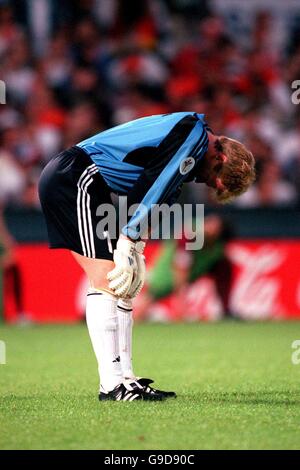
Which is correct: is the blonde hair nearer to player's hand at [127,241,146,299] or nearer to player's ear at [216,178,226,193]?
player's ear at [216,178,226,193]

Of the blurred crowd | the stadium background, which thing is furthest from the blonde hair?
the blurred crowd

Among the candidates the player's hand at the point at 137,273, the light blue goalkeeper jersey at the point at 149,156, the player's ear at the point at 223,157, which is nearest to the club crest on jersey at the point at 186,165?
the light blue goalkeeper jersey at the point at 149,156

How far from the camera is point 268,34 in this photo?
53.6 ft

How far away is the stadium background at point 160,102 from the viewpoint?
1312 cm

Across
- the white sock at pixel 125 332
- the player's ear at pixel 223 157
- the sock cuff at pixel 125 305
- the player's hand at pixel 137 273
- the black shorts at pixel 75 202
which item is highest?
the player's ear at pixel 223 157

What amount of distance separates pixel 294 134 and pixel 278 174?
37.0 inches

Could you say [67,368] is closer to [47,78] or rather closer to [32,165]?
[32,165]

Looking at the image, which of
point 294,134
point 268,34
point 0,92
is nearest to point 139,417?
point 0,92

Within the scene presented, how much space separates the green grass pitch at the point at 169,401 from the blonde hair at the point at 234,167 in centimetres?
126

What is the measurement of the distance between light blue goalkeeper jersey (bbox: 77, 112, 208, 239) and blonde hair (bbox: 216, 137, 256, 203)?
14 cm

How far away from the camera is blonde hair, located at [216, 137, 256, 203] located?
19.0 ft

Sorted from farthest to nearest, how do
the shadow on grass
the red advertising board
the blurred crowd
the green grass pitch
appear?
the blurred crowd, the red advertising board, the shadow on grass, the green grass pitch

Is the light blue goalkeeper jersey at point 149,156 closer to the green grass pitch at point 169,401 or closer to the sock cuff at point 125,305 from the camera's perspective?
the sock cuff at point 125,305

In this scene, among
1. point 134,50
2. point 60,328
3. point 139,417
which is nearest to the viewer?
point 139,417
